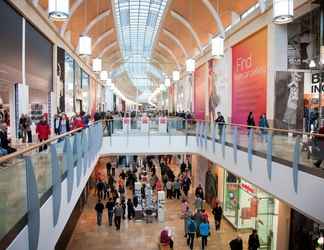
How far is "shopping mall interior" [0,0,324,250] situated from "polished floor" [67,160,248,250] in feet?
0.29

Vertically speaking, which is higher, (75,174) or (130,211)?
(75,174)

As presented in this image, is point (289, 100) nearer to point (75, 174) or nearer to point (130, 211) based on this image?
point (130, 211)

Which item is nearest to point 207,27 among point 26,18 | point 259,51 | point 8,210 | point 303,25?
point 259,51

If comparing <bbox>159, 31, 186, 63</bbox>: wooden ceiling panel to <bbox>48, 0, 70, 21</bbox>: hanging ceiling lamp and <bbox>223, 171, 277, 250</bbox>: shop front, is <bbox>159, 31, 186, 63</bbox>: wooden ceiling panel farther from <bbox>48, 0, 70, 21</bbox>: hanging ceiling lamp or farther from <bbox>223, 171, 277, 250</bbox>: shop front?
<bbox>48, 0, 70, 21</bbox>: hanging ceiling lamp

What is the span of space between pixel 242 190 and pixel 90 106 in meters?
→ 23.8

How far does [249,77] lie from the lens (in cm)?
1903

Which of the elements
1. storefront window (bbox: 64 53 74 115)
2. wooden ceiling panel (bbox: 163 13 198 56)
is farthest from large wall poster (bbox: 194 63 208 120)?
storefront window (bbox: 64 53 74 115)

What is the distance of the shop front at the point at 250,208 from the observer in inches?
539

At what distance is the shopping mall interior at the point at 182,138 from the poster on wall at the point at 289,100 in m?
0.05

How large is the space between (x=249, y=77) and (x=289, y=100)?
3642 millimetres

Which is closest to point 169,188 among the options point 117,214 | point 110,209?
point 110,209

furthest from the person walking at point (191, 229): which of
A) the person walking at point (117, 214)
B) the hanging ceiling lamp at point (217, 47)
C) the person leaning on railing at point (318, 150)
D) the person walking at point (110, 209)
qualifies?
the person leaning on railing at point (318, 150)

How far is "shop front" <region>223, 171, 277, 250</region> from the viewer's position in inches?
539

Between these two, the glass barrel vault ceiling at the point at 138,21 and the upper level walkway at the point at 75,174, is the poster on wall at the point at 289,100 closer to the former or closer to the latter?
the upper level walkway at the point at 75,174
